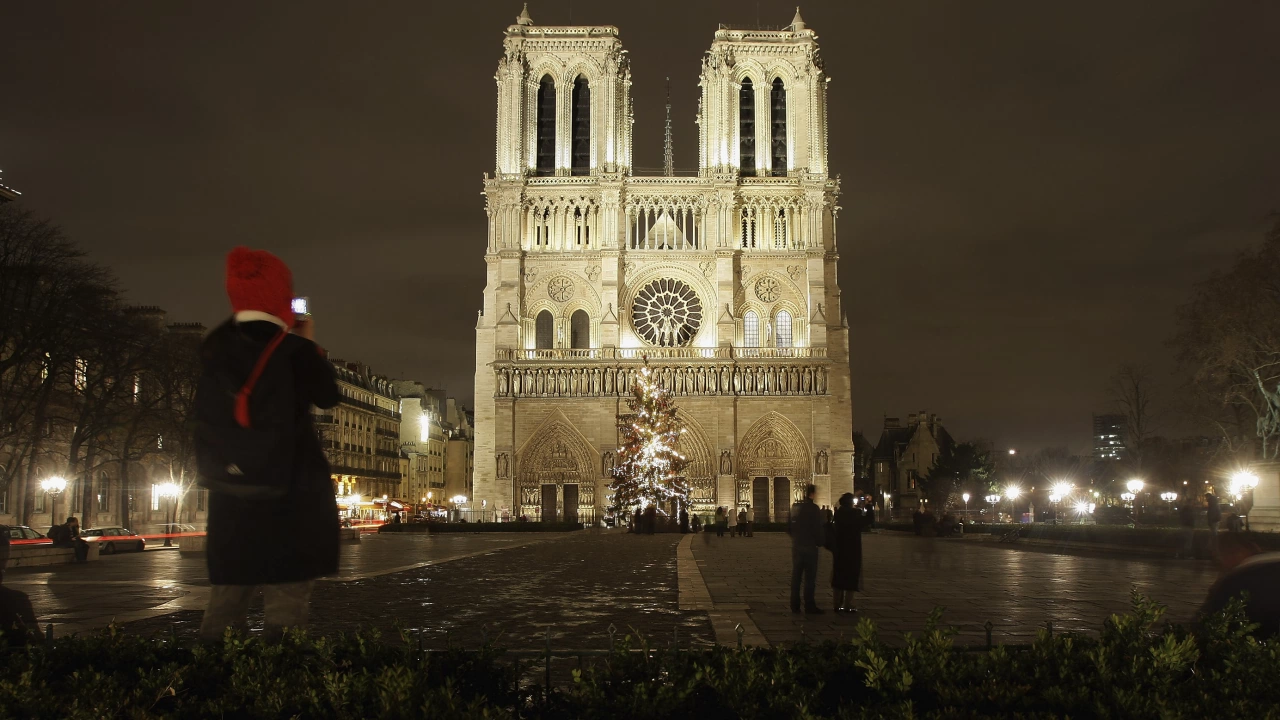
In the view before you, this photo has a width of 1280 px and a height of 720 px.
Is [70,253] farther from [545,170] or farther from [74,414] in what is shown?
[545,170]

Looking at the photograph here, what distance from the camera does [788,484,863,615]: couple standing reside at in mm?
12000

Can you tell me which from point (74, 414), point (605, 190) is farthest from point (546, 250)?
point (74, 414)

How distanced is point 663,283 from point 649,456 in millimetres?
14071

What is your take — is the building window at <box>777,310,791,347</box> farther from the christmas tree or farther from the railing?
the christmas tree

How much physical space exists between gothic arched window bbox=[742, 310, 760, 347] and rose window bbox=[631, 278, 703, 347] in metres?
2.39

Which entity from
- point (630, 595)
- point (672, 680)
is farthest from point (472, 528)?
point (672, 680)

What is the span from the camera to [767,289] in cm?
6144

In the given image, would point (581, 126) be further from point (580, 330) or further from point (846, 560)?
point (846, 560)

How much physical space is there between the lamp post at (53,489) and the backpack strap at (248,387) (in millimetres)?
31999

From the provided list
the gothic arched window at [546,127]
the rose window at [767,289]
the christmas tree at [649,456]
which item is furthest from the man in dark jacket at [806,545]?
the gothic arched window at [546,127]

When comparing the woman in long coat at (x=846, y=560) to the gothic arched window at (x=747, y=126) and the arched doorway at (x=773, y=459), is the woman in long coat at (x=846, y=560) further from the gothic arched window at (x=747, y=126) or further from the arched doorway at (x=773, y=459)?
the gothic arched window at (x=747, y=126)

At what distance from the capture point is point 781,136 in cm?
6350

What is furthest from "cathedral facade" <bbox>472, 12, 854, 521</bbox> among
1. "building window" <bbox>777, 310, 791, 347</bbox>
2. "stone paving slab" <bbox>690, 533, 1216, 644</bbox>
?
"stone paving slab" <bbox>690, 533, 1216, 644</bbox>

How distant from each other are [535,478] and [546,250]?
11886mm
